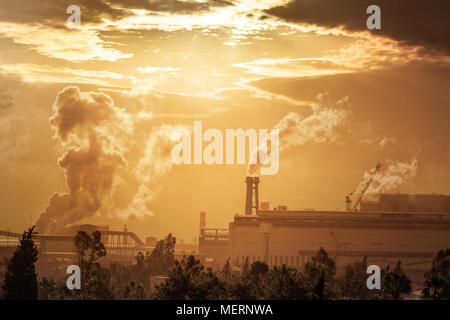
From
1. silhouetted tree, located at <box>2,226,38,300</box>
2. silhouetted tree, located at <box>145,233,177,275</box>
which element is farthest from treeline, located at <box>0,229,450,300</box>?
silhouetted tree, located at <box>145,233,177,275</box>

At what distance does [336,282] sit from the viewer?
12962cm

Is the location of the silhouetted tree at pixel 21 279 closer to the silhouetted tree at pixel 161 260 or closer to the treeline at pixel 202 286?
the treeline at pixel 202 286

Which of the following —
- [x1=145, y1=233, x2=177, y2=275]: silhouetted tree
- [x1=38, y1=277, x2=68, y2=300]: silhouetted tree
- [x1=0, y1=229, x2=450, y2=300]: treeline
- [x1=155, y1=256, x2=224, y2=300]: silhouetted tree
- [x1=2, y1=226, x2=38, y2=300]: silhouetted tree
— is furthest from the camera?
[x1=145, y1=233, x2=177, y2=275]: silhouetted tree

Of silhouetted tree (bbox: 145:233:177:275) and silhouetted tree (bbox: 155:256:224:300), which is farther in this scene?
silhouetted tree (bbox: 145:233:177:275)

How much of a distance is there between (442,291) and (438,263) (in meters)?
26.0

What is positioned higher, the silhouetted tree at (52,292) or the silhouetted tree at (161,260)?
the silhouetted tree at (161,260)

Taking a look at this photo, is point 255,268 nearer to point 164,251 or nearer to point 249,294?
point 249,294

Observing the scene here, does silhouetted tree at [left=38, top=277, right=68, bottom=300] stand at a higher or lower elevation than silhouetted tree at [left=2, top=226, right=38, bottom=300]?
lower

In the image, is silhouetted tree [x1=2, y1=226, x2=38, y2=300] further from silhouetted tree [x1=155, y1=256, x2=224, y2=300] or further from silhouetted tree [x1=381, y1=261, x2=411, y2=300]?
silhouetted tree [x1=381, y1=261, x2=411, y2=300]

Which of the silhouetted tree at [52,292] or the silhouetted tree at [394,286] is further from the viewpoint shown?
the silhouetted tree at [52,292]

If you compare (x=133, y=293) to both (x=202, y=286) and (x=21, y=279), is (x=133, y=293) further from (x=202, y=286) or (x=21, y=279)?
(x=21, y=279)

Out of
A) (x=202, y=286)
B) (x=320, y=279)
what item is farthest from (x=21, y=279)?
(x=320, y=279)

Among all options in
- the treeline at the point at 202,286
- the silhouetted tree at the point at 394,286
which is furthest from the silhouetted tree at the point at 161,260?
the silhouetted tree at the point at 394,286
